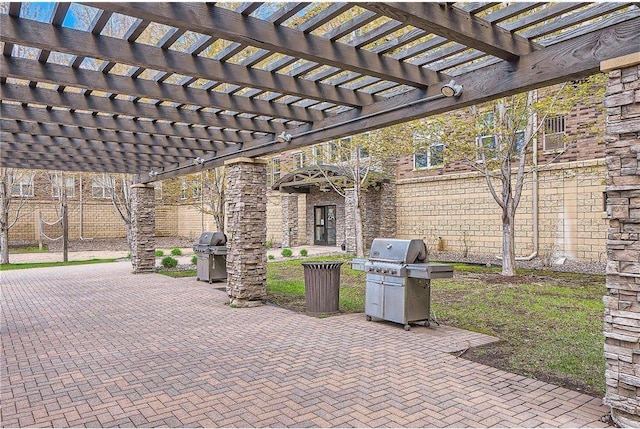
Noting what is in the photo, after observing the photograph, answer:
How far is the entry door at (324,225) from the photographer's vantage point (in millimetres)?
23000

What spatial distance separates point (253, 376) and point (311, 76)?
11.6 feet

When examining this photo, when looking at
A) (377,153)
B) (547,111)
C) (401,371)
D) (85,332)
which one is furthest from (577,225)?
(85,332)

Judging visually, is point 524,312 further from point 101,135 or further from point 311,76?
point 101,135

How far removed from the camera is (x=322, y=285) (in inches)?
296

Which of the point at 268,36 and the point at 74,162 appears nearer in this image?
the point at 268,36

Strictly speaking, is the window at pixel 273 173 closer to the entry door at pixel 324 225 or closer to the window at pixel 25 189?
the entry door at pixel 324 225

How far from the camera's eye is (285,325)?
6789 mm

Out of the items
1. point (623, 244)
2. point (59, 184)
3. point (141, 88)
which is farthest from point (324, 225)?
point (623, 244)

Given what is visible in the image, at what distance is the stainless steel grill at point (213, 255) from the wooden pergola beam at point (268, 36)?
763cm

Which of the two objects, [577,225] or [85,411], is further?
[577,225]

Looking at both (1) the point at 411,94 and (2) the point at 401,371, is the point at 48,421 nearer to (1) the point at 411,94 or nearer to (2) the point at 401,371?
(2) the point at 401,371

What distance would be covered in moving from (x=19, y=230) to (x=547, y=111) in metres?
28.1

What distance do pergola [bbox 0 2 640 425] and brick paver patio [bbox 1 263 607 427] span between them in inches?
42.9

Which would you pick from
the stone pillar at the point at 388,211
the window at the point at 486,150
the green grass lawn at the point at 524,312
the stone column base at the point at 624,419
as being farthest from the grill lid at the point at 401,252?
the stone pillar at the point at 388,211
